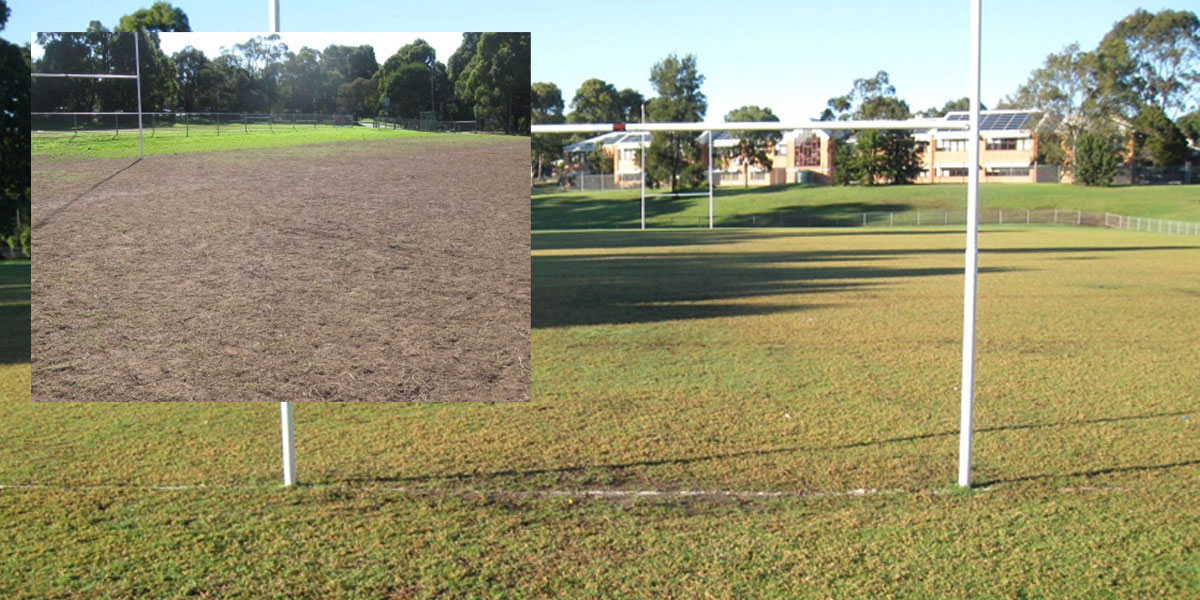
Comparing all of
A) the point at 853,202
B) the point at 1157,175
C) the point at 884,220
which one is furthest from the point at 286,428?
the point at 1157,175

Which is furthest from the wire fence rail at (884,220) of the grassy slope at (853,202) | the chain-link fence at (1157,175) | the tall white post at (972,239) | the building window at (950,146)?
the tall white post at (972,239)

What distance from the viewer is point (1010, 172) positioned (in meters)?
83.6

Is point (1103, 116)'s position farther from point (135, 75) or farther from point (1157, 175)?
point (135, 75)

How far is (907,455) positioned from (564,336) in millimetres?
7210

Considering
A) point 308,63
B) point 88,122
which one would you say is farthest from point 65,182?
point 308,63

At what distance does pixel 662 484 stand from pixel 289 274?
9.26 feet

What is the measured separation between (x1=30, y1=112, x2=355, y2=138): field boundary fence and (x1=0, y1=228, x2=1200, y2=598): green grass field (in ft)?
6.96

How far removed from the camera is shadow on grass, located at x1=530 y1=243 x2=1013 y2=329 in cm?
1741

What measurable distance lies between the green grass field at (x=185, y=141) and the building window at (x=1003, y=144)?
80.7 m

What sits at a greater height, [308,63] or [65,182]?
[308,63]

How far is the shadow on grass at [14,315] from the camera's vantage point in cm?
1299

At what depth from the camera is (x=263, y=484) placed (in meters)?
6.96

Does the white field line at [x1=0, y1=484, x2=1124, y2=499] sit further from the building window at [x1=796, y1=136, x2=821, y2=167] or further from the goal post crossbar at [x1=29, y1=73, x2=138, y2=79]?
the building window at [x1=796, y1=136, x2=821, y2=167]

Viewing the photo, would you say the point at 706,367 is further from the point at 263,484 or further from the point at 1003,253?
the point at 1003,253
